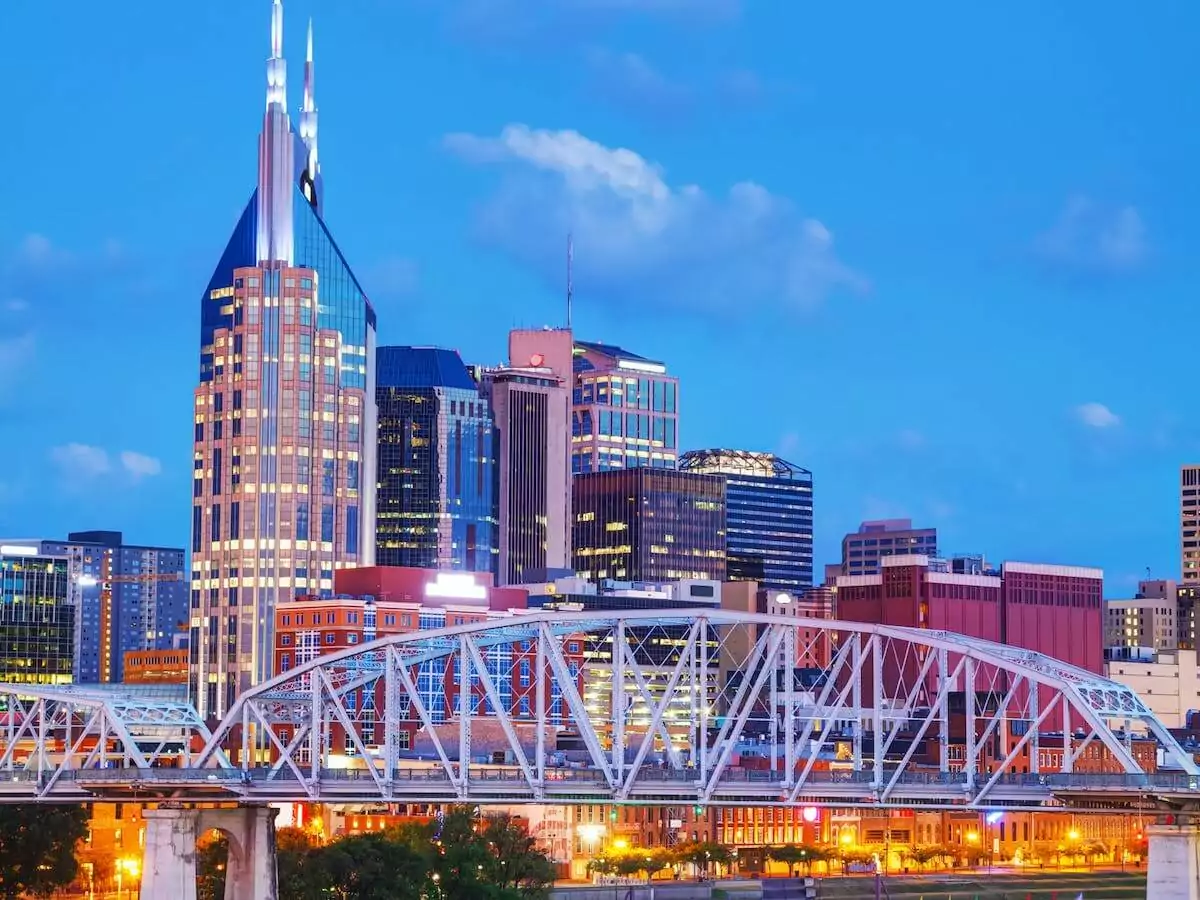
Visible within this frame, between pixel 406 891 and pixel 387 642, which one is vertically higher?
pixel 387 642

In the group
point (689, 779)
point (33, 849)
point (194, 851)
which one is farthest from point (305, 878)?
point (689, 779)

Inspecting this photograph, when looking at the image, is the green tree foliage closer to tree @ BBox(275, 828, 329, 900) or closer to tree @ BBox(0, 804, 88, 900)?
tree @ BBox(275, 828, 329, 900)

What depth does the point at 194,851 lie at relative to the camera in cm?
16288

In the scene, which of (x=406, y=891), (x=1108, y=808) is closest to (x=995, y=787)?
(x=1108, y=808)

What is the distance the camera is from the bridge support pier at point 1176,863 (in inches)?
5694

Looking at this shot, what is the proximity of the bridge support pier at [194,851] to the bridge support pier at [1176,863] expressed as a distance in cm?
5401

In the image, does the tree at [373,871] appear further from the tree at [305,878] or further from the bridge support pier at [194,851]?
the bridge support pier at [194,851]

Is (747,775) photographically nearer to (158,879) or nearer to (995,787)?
(995,787)

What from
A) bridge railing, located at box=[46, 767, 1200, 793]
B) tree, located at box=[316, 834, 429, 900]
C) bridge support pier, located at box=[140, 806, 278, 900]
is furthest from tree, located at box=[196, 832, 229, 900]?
bridge support pier, located at box=[140, 806, 278, 900]

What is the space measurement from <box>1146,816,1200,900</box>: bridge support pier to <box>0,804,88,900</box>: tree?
278 feet

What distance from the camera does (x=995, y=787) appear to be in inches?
5886

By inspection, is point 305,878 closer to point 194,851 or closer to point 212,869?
point 212,869

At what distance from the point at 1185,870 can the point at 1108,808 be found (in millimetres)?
5956

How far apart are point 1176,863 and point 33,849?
8659cm
